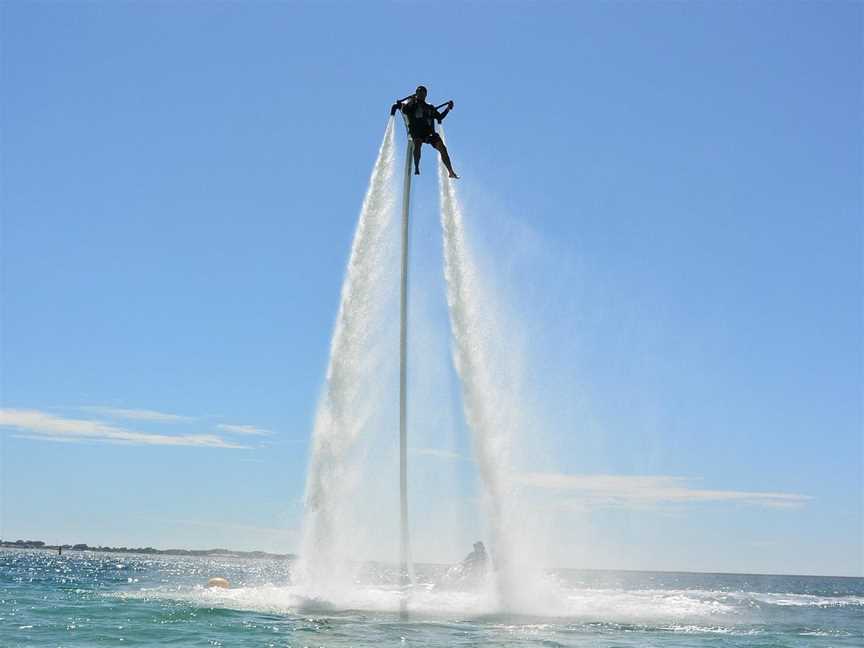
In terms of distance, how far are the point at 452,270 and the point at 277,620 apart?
14.6 metres

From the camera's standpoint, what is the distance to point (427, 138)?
111 ft

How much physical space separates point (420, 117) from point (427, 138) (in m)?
0.86

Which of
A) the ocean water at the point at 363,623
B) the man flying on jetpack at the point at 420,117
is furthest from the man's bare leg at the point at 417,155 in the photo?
the ocean water at the point at 363,623

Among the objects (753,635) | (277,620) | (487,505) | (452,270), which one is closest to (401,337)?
(452,270)

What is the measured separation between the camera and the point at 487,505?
34.1 metres

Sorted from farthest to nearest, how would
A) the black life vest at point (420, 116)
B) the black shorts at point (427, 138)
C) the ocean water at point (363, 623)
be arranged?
the black shorts at point (427, 138) < the black life vest at point (420, 116) < the ocean water at point (363, 623)

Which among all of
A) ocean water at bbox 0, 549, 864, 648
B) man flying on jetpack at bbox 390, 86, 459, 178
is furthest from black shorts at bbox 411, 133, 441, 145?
ocean water at bbox 0, 549, 864, 648

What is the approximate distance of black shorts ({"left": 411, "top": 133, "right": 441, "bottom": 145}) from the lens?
110 ft

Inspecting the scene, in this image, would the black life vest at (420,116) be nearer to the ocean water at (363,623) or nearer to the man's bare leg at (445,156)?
the man's bare leg at (445,156)

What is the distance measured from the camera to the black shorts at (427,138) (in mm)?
33562

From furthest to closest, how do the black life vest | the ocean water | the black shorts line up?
the black shorts, the black life vest, the ocean water

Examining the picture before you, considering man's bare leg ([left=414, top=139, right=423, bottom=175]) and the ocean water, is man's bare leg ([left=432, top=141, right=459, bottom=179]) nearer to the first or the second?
man's bare leg ([left=414, top=139, right=423, bottom=175])

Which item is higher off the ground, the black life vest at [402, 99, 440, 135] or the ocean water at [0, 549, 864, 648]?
→ the black life vest at [402, 99, 440, 135]

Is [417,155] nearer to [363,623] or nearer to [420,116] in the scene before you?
[420,116]
